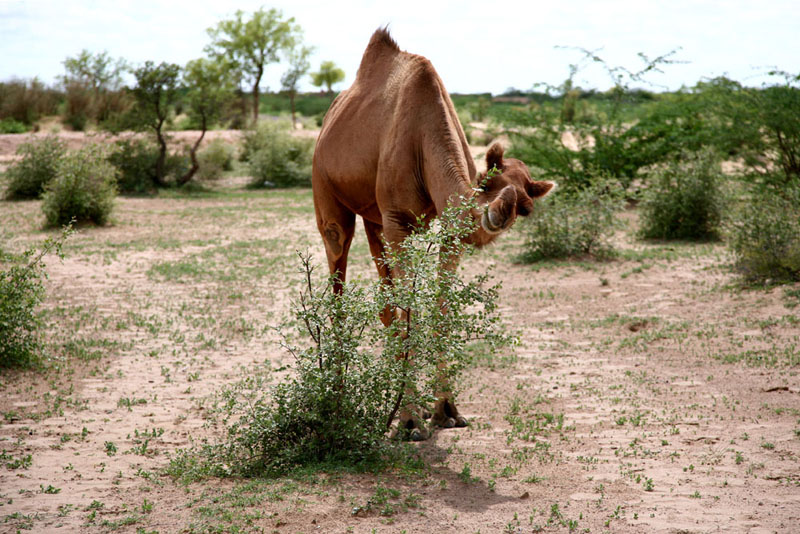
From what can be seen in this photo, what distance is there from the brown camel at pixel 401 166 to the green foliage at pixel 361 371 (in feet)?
1.15

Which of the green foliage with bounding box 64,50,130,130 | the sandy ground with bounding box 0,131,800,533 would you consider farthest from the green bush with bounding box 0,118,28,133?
the sandy ground with bounding box 0,131,800,533

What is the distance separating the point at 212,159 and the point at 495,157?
23901 millimetres

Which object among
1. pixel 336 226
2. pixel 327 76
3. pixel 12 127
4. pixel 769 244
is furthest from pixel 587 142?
pixel 327 76

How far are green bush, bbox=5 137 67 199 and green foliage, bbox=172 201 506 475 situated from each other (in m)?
16.8

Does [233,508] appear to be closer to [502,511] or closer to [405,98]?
[502,511]

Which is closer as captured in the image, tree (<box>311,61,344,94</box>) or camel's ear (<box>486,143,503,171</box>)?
camel's ear (<box>486,143,503,171</box>)

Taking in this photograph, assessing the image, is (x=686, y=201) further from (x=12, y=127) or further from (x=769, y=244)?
(x=12, y=127)

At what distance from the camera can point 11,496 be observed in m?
4.08

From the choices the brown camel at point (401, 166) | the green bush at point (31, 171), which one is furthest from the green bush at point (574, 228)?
the green bush at point (31, 171)

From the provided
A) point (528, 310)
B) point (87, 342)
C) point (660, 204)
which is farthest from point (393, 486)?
point (660, 204)

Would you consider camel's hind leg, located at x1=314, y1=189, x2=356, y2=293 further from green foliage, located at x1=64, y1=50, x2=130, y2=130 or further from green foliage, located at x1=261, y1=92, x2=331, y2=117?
green foliage, located at x1=261, y1=92, x2=331, y2=117

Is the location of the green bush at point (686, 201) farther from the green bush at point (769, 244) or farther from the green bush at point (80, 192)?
the green bush at point (80, 192)

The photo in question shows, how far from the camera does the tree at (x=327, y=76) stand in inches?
2552

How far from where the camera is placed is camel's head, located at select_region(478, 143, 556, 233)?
4230mm
